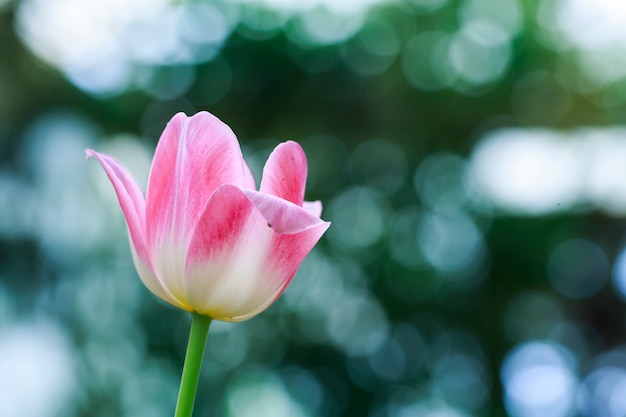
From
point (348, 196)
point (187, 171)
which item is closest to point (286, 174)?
point (187, 171)

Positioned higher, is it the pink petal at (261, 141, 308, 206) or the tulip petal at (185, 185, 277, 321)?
the pink petal at (261, 141, 308, 206)

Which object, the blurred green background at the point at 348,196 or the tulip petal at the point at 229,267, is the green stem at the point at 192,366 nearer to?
the tulip petal at the point at 229,267

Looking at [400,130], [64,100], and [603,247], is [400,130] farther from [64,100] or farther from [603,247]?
[64,100]

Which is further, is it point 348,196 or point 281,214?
point 348,196

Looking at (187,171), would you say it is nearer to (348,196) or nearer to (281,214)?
(281,214)

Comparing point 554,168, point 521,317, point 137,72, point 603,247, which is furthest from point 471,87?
point 137,72

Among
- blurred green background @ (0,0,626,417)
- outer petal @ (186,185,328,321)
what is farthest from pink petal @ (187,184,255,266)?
blurred green background @ (0,0,626,417)

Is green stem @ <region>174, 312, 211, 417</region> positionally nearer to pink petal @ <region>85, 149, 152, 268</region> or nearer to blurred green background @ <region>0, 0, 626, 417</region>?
pink petal @ <region>85, 149, 152, 268</region>
